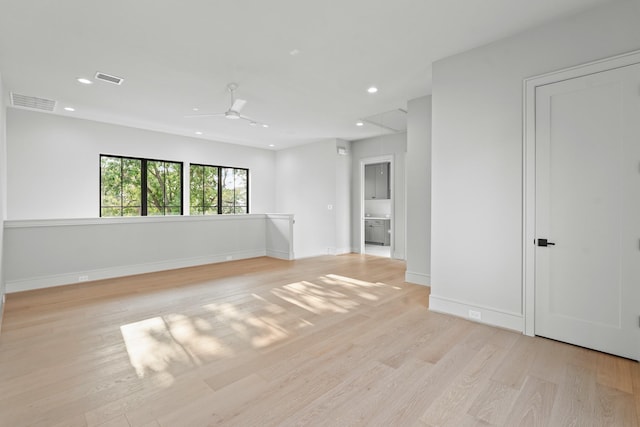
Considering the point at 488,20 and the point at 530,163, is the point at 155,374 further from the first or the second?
the point at 488,20

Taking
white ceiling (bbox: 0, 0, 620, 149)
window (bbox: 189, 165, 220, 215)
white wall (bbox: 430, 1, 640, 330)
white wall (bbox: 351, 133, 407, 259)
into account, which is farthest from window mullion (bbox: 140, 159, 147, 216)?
white wall (bbox: 430, 1, 640, 330)

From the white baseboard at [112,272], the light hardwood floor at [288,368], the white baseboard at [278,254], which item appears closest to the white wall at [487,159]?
the light hardwood floor at [288,368]

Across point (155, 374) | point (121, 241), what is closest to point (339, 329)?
point (155, 374)

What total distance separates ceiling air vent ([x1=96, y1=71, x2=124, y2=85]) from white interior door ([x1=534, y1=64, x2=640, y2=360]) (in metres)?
4.82

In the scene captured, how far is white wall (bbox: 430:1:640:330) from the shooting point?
2764 millimetres

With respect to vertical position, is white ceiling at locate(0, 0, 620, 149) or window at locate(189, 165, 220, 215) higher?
white ceiling at locate(0, 0, 620, 149)

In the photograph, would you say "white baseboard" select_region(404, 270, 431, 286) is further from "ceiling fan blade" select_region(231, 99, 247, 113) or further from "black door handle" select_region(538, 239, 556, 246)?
"ceiling fan blade" select_region(231, 99, 247, 113)

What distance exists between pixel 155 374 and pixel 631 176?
3.96 m

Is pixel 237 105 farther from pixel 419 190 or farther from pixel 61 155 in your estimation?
pixel 61 155

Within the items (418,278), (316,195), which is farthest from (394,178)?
(418,278)

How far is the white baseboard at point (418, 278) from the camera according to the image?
4.73m

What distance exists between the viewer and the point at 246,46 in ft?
10.5

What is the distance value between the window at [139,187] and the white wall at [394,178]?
428cm

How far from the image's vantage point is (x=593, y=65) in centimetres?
257
